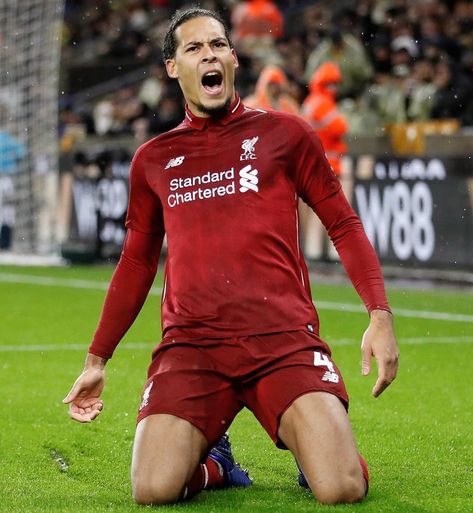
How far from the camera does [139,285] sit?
15.9 ft

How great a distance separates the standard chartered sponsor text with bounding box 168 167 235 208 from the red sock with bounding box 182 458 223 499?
92 cm

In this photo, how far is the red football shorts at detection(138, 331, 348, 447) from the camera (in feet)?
14.7

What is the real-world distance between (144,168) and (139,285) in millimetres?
424

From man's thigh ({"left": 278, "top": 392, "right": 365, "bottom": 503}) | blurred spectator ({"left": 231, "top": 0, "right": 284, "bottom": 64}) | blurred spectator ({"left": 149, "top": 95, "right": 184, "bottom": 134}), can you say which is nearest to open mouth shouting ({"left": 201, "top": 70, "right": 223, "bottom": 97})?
man's thigh ({"left": 278, "top": 392, "right": 365, "bottom": 503})

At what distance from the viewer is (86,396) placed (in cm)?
→ 466

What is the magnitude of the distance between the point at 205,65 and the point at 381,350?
1.18 metres

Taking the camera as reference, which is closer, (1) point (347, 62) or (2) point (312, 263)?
(2) point (312, 263)

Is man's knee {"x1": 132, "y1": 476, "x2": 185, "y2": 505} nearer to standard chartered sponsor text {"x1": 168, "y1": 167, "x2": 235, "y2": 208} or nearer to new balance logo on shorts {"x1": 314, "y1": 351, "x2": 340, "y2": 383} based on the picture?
new balance logo on shorts {"x1": 314, "y1": 351, "x2": 340, "y2": 383}

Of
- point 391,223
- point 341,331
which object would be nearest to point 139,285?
point 341,331

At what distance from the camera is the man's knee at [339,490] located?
427cm

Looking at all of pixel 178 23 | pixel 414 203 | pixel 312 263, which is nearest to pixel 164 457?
pixel 178 23

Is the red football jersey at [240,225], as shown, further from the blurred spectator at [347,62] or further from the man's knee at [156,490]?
the blurred spectator at [347,62]

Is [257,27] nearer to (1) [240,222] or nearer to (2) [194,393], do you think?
(1) [240,222]

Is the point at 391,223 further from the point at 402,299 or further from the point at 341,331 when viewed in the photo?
the point at 341,331
